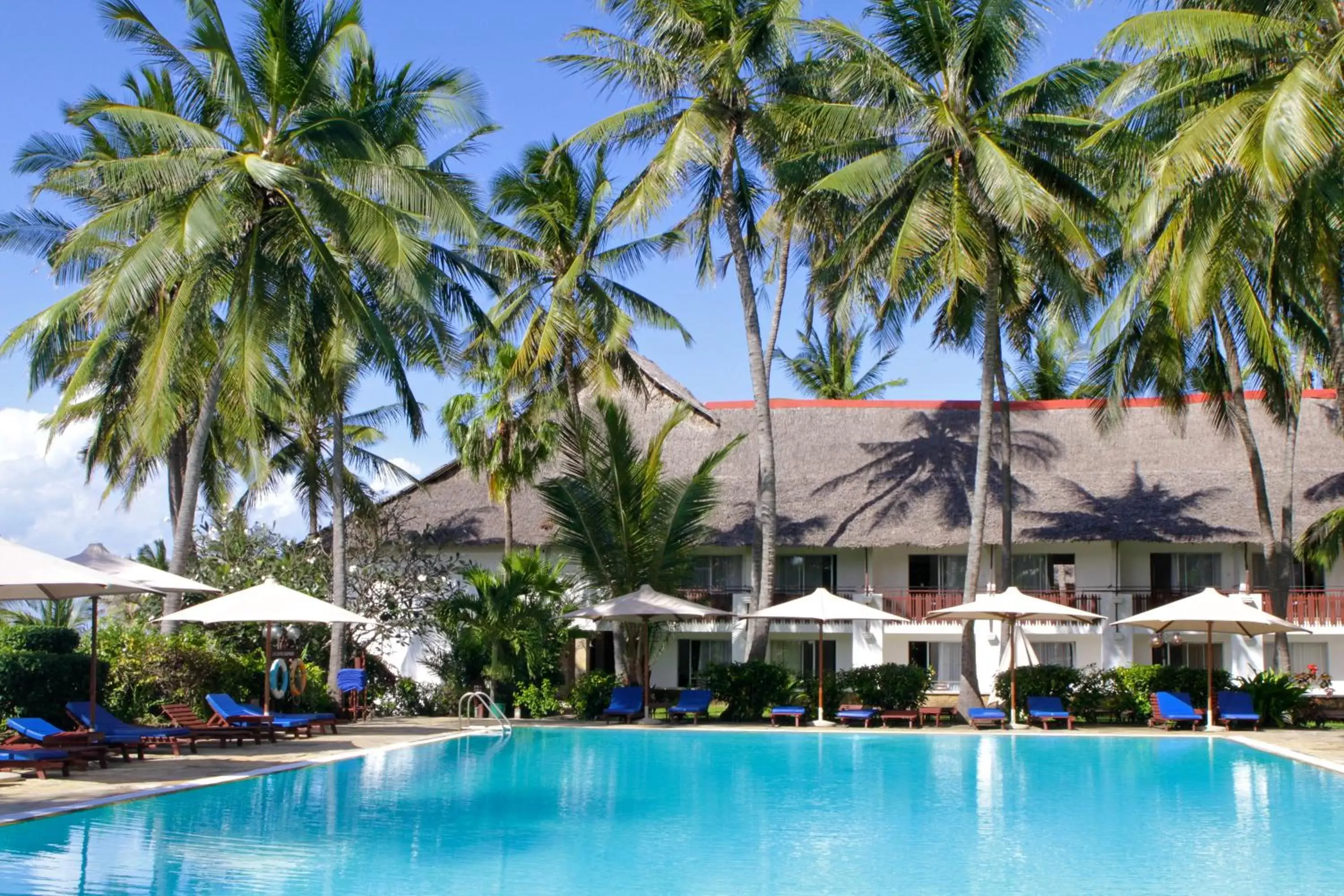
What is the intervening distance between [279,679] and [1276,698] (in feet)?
56.6

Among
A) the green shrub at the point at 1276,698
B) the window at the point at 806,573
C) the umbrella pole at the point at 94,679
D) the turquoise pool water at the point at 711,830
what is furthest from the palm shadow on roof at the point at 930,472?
the umbrella pole at the point at 94,679

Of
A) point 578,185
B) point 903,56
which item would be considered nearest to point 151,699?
point 578,185

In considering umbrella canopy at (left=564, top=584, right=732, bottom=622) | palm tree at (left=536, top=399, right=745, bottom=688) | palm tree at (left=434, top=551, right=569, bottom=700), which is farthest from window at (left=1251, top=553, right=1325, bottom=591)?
palm tree at (left=434, top=551, right=569, bottom=700)

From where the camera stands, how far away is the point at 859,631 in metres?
32.7

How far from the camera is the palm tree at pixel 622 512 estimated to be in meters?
27.7

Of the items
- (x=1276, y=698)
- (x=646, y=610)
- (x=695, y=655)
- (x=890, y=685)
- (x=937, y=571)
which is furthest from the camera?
(x=695, y=655)

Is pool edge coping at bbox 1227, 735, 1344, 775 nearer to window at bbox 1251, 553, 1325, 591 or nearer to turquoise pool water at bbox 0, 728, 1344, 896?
turquoise pool water at bbox 0, 728, 1344, 896

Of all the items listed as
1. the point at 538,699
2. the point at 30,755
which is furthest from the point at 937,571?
the point at 30,755

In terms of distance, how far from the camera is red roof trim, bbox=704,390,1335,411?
116 ft

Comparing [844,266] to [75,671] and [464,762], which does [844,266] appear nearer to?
[464,762]

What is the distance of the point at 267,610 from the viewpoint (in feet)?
66.2

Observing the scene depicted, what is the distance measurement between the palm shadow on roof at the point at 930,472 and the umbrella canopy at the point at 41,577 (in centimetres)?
1935

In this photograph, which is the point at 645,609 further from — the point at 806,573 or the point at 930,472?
the point at 930,472

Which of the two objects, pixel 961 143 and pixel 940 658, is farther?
pixel 940 658
